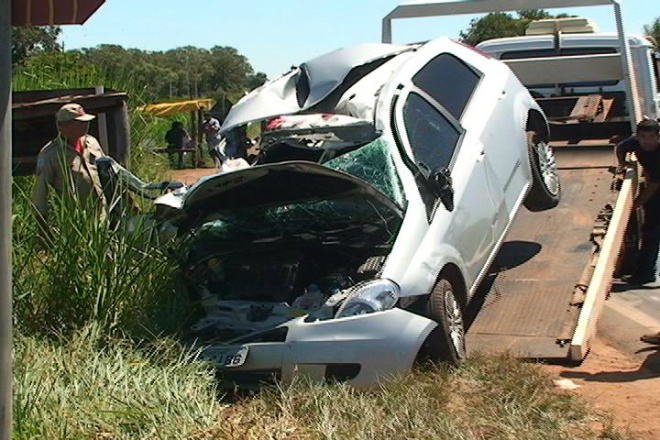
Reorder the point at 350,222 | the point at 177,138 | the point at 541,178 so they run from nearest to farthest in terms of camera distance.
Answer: the point at 350,222 → the point at 541,178 → the point at 177,138

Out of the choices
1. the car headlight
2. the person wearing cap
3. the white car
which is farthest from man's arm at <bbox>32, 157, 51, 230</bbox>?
the car headlight

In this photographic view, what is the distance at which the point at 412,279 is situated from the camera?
5.83m

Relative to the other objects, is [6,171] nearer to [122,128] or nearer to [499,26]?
[122,128]

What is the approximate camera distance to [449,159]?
22.4 feet

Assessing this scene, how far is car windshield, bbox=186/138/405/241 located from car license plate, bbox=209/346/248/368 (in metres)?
1.13

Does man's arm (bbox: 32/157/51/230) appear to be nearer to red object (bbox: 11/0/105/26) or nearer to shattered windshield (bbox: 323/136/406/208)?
shattered windshield (bbox: 323/136/406/208)

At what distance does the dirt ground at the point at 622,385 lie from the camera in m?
5.26

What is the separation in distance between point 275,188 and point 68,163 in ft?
6.41

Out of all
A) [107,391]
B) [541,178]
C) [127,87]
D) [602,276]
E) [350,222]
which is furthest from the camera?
[127,87]

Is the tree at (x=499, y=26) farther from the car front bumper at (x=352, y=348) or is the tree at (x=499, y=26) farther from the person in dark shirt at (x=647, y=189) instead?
the car front bumper at (x=352, y=348)

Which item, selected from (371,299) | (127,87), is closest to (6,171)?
(371,299)

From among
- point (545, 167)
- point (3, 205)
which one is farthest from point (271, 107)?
point (3, 205)

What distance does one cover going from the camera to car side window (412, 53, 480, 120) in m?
7.37

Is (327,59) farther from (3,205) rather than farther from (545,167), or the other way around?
(3,205)
